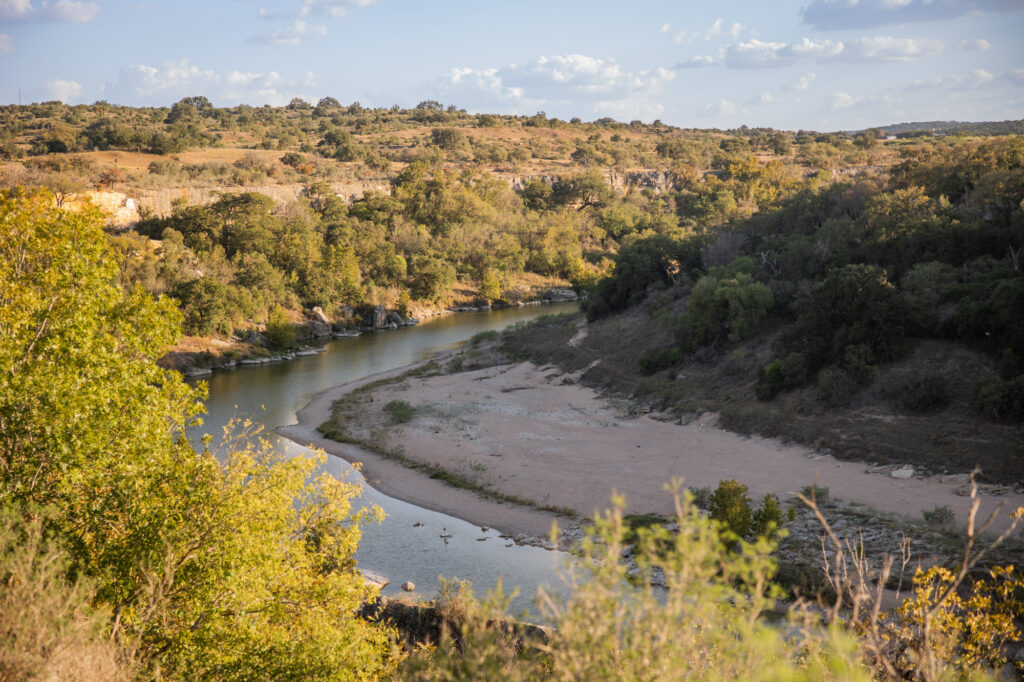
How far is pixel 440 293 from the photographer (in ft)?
233

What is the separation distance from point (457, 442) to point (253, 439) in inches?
354

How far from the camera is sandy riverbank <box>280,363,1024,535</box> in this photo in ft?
70.3

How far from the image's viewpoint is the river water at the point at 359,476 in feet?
61.3

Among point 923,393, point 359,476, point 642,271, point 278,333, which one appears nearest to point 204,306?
point 278,333

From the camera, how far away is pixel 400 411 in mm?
33906

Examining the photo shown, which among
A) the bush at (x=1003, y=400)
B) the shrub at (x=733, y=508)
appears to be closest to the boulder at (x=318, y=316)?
the shrub at (x=733, y=508)

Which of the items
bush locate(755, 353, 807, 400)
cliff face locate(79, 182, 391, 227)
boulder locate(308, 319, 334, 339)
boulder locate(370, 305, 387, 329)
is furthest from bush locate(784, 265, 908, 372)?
cliff face locate(79, 182, 391, 227)

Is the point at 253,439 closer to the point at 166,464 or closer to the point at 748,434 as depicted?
the point at 748,434

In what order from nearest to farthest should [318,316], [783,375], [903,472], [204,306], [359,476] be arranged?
[903,472] < [359,476] < [783,375] < [204,306] < [318,316]

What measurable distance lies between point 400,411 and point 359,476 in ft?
24.6

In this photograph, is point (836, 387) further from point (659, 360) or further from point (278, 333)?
point (278, 333)

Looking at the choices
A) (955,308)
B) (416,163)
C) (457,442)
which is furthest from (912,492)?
(416,163)

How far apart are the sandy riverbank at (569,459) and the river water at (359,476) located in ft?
3.55

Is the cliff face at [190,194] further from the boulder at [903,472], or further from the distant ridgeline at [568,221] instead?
the boulder at [903,472]
